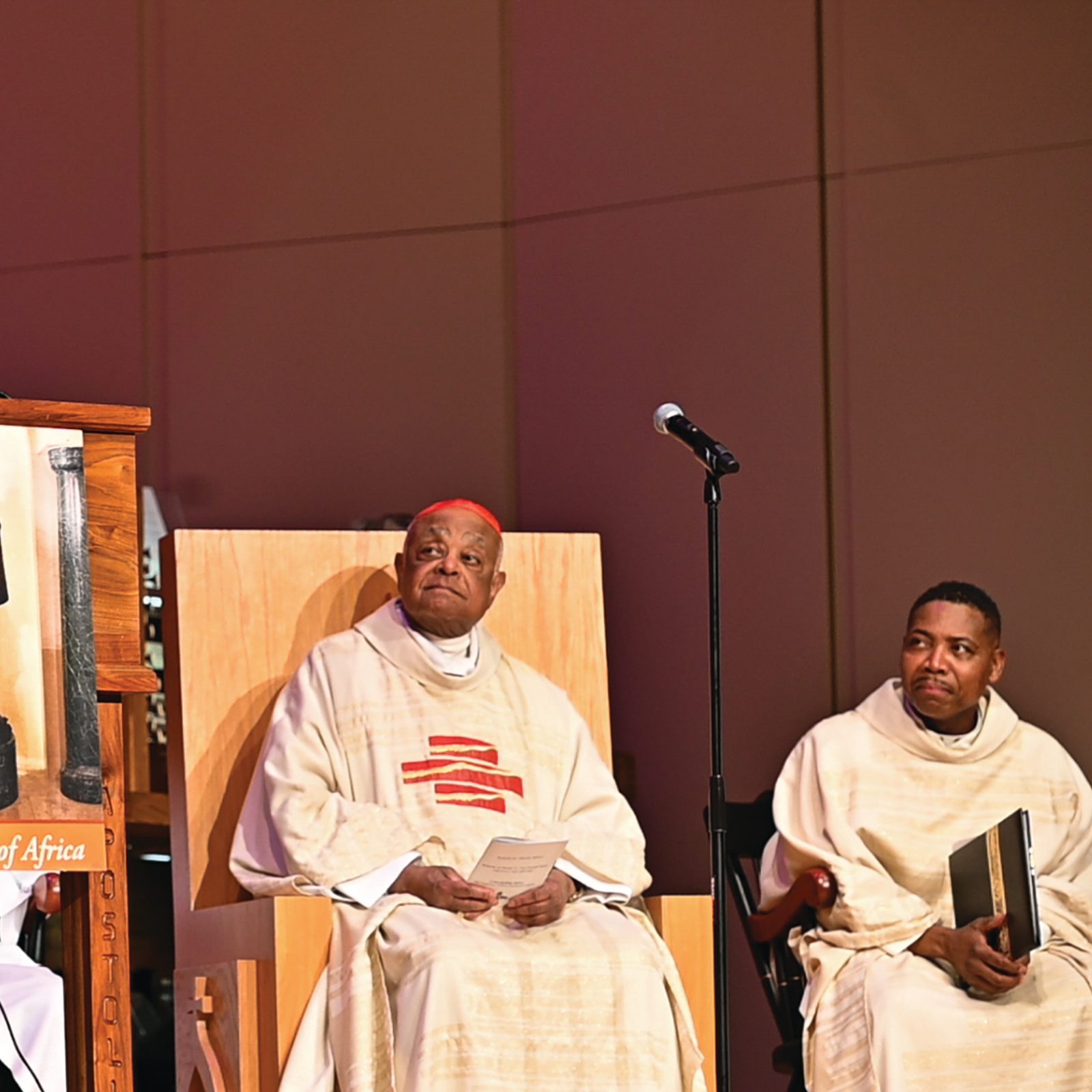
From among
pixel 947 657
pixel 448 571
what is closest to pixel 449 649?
pixel 448 571

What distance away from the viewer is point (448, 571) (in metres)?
4.92

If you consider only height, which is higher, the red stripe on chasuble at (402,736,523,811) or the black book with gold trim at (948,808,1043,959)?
the red stripe on chasuble at (402,736,523,811)

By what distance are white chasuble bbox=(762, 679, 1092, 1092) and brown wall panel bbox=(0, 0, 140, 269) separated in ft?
9.63

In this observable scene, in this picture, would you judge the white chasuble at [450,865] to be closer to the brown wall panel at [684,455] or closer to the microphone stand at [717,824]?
the microphone stand at [717,824]

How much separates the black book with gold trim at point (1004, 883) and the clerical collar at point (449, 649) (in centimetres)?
132

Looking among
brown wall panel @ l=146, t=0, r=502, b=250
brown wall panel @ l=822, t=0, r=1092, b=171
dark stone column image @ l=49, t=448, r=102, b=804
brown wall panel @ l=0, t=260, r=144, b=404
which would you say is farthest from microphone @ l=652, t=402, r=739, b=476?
brown wall panel @ l=0, t=260, r=144, b=404

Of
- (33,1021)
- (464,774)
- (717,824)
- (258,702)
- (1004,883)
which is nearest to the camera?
(717,824)

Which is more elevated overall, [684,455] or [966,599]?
[684,455]

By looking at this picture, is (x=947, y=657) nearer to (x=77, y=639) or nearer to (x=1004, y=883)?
(x=1004, y=883)

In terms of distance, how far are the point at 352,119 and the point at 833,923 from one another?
3158 millimetres

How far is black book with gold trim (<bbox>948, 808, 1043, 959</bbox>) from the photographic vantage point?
4.24 m

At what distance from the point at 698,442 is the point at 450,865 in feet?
4.08

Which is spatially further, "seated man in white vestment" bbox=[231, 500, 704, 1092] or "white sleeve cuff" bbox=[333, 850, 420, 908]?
"white sleeve cuff" bbox=[333, 850, 420, 908]

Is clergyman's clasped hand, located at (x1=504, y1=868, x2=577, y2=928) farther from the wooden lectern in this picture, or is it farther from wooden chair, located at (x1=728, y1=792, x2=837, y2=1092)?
the wooden lectern
